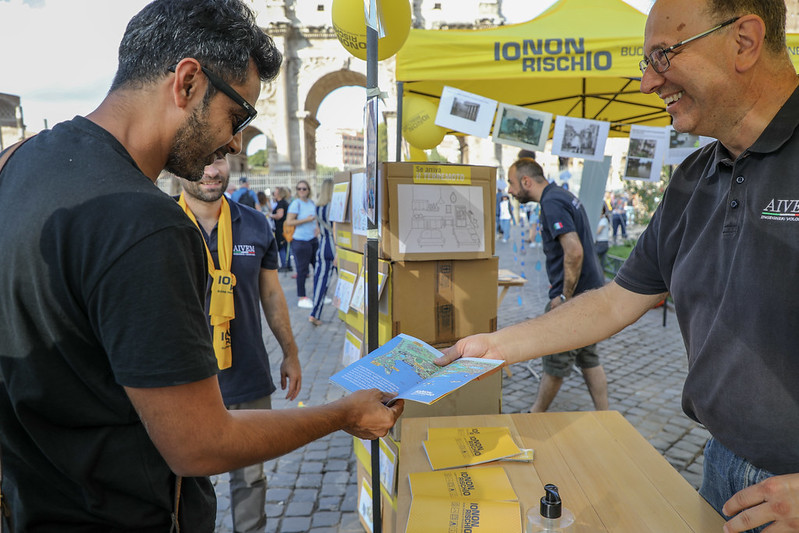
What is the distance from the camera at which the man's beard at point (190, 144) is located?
1174mm

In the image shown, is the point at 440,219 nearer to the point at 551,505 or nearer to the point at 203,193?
the point at 203,193

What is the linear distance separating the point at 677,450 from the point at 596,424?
2495mm

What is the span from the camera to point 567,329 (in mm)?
1805

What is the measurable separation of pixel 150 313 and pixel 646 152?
4.83 m

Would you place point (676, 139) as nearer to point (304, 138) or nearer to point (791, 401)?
point (791, 401)

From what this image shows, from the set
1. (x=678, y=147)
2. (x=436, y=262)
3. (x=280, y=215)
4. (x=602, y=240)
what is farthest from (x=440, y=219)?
(x=280, y=215)

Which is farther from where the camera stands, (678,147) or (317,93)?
(317,93)

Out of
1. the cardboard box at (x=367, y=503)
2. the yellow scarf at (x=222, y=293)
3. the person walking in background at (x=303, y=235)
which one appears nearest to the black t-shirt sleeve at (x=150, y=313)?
the yellow scarf at (x=222, y=293)

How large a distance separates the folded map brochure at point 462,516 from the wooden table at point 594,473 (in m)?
0.04

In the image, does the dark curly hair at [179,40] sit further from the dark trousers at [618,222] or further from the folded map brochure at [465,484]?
the dark trousers at [618,222]

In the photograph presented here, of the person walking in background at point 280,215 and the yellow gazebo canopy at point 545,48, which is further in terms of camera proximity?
the person walking in background at point 280,215

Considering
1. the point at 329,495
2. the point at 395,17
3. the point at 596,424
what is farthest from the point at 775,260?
the point at 329,495

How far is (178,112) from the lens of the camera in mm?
1154

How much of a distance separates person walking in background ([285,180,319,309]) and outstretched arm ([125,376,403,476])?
7.10 metres
